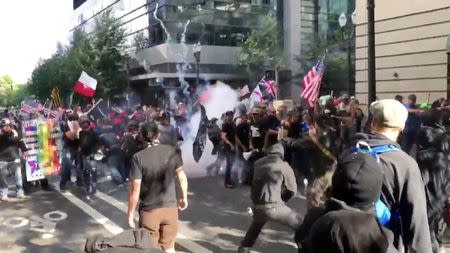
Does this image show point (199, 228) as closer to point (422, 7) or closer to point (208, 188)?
point (208, 188)

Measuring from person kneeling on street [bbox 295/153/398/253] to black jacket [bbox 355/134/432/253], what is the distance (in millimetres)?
261

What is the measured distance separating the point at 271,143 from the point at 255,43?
3581 centimetres

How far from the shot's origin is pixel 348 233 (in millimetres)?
2213

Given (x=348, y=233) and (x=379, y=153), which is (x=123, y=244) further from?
(x=379, y=153)

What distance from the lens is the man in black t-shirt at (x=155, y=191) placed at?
497cm

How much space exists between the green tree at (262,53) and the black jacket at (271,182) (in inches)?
1386

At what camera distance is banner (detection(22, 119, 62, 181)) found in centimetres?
1100

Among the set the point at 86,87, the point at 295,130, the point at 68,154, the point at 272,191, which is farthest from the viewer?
the point at 86,87

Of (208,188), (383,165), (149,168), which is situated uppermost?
(383,165)

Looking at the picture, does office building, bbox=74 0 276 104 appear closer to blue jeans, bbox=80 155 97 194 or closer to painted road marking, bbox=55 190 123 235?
blue jeans, bbox=80 155 97 194

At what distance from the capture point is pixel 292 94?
148 feet

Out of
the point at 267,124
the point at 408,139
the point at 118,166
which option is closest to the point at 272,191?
the point at 267,124

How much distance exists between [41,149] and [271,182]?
749cm

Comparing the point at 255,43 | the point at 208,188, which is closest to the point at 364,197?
the point at 208,188
